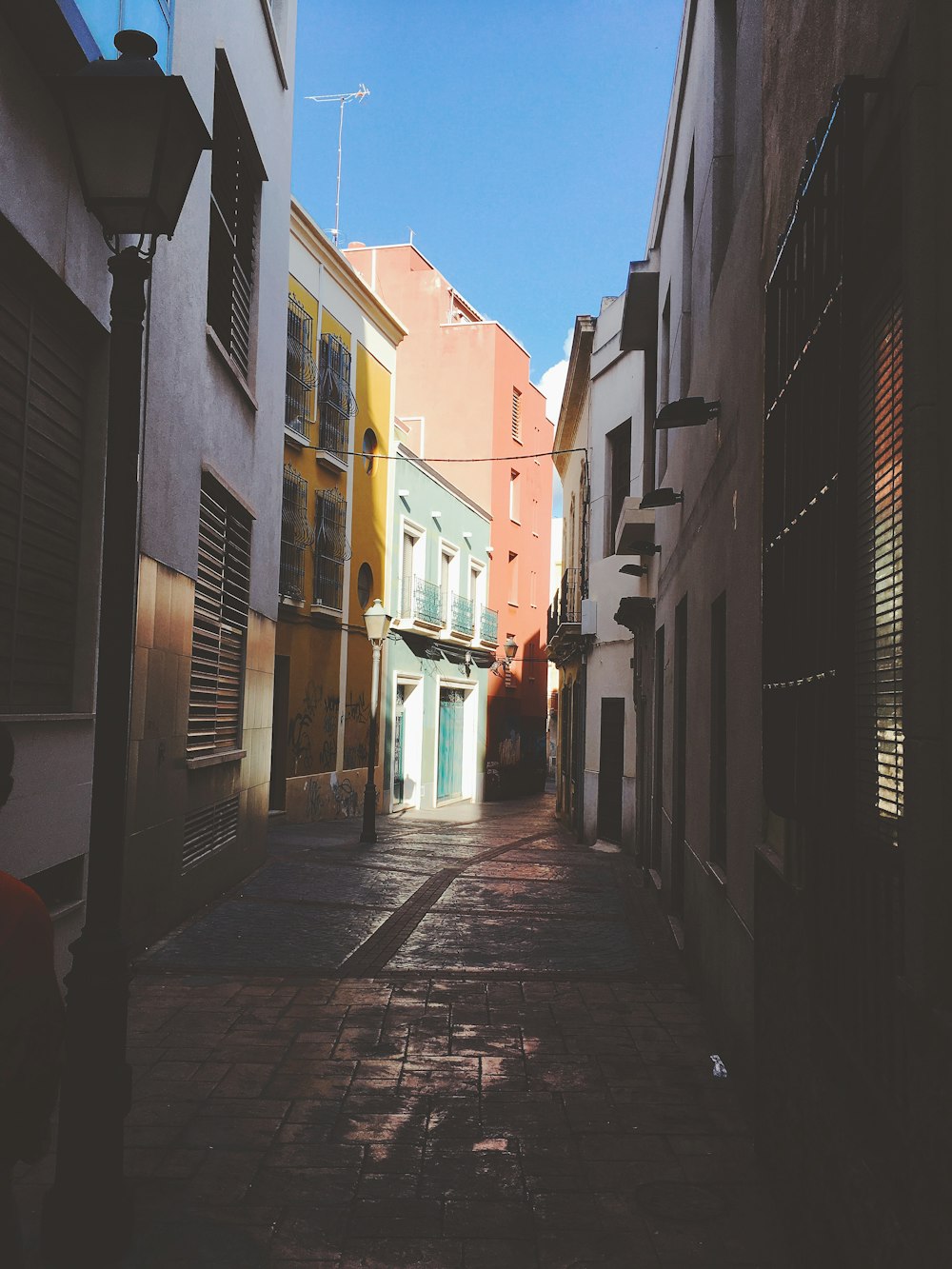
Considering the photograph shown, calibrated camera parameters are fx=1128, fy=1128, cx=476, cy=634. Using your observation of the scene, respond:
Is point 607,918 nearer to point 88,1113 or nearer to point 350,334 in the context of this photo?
point 88,1113

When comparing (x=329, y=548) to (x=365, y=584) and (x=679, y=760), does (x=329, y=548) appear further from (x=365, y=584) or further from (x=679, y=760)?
(x=679, y=760)

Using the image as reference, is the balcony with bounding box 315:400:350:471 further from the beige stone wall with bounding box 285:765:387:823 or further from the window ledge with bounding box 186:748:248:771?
the window ledge with bounding box 186:748:248:771

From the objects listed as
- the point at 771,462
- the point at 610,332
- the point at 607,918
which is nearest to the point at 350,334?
the point at 610,332

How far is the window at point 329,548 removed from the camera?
21.1 meters

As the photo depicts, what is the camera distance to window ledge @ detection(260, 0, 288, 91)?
37.7 feet

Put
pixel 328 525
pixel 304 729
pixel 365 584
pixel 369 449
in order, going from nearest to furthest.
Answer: pixel 304 729 < pixel 328 525 < pixel 365 584 < pixel 369 449

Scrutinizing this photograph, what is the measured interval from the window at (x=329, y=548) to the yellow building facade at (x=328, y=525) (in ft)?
0.11

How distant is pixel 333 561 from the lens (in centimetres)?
2183

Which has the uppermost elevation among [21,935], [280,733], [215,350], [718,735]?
[215,350]

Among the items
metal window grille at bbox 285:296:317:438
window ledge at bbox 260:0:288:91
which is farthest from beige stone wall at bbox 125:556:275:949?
metal window grille at bbox 285:296:317:438

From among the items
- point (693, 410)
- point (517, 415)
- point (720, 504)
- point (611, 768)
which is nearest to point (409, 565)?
point (611, 768)

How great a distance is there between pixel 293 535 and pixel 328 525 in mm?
1482

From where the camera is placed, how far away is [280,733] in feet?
65.5

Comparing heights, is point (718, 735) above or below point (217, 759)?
above
